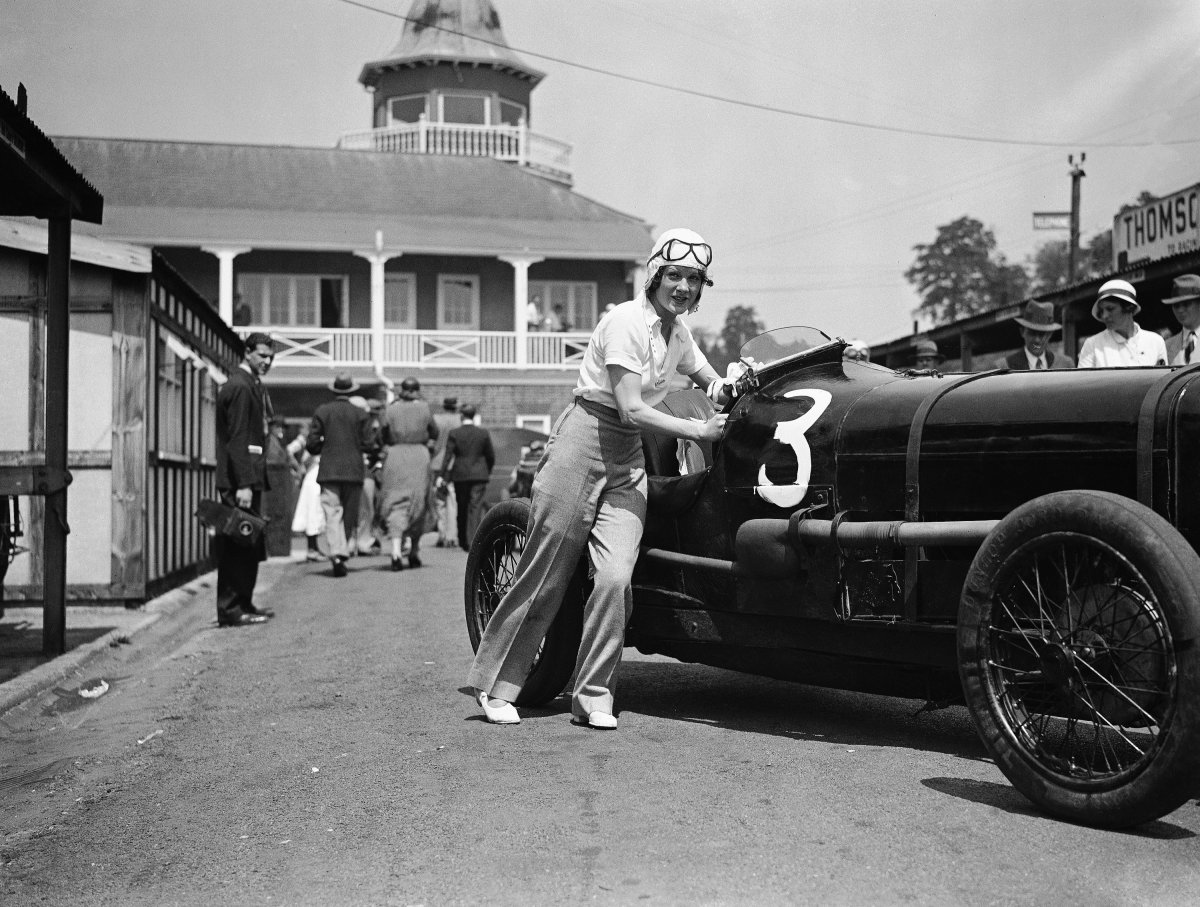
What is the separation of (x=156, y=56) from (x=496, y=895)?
10142 millimetres

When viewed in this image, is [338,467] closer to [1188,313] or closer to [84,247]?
[84,247]

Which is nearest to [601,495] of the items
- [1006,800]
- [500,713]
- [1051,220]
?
[500,713]

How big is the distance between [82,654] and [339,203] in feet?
102

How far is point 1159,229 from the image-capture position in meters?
16.0

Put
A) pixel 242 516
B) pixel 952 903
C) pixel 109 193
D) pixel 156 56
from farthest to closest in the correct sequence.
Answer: pixel 109 193
pixel 156 56
pixel 242 516
pixel 952 903

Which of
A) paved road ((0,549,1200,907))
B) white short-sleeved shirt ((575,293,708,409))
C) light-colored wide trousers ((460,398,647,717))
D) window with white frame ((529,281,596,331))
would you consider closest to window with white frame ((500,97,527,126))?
window with white frame ((529,281,596,331))

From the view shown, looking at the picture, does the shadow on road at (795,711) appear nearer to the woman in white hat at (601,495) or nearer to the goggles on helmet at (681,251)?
the woman in white hat at (601,495)

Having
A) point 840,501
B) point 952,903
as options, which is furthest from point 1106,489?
point 952,903

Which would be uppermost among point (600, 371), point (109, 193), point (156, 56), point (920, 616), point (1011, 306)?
point (109, 193)

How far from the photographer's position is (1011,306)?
15.6 m

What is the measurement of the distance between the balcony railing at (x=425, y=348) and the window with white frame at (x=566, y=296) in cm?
214

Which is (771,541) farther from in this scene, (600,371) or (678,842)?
(678,842)

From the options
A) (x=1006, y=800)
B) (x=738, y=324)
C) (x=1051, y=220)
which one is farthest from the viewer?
(x=738, y=324)

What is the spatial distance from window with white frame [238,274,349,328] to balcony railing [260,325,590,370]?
57cm
